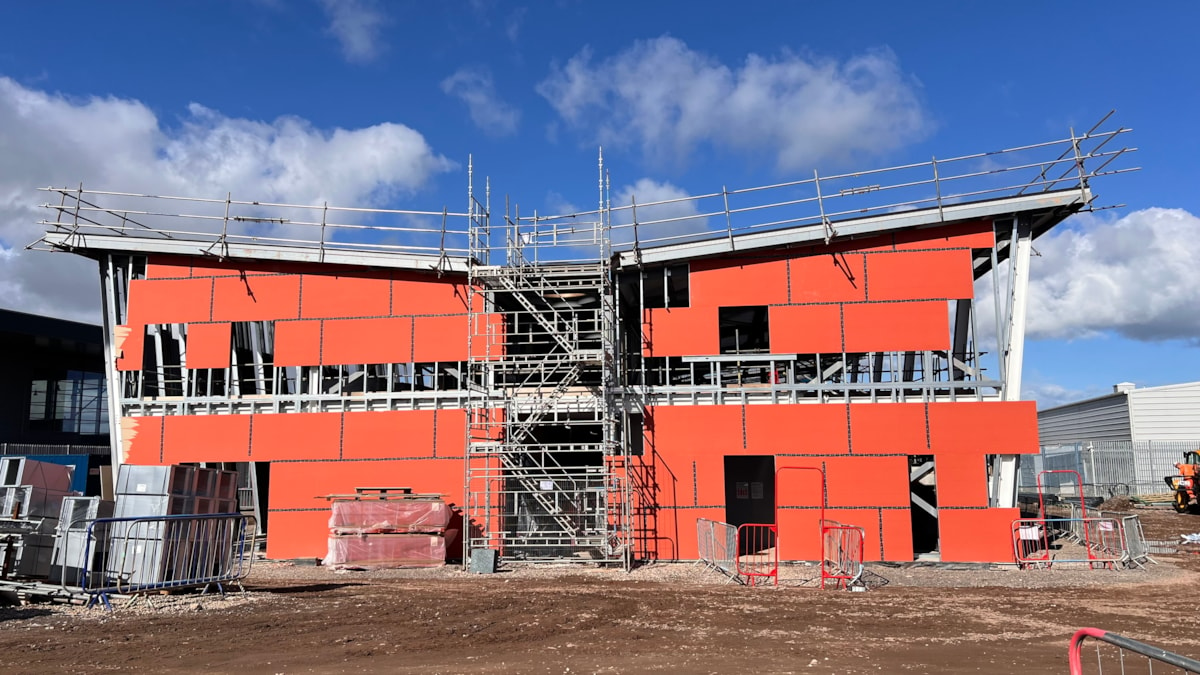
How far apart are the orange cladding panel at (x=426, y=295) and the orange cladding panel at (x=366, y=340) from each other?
36cm

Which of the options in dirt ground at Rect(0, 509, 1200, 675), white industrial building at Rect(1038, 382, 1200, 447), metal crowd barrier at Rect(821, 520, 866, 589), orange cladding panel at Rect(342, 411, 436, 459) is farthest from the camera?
white industrial building at Rect(1038, 382, 1200, 447)

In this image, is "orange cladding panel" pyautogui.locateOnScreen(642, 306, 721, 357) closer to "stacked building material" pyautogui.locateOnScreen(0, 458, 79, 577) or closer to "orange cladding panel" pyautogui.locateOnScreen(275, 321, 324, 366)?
"orange cladding panel" pyautogui.locateOnScreen(275, 321, 324, 366)

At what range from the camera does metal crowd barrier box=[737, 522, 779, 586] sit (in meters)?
17.2

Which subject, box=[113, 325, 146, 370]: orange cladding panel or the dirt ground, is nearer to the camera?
A: the dirt ground

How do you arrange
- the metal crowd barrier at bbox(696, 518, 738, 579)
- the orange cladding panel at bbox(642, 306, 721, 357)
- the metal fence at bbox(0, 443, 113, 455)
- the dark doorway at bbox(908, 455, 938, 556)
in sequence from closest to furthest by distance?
the metal crowd barrier at bbox(696, 518, 738, 579) < the dark doorway at bbox(908, 455, 938, 556) < the orange cladding panel at bbox(642, 306, 721, 357) < the metal fence at bbox(0, 443, 113, 455)

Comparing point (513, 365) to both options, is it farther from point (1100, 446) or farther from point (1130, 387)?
point (1130, 387)

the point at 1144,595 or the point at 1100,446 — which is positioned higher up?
the point at 1100,446

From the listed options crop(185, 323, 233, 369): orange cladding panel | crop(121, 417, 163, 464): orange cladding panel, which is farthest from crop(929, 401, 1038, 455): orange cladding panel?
crop(121, 417, 163, 464): orange cladding panel

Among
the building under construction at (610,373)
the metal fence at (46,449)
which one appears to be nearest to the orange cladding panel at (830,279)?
the building under construction at (610,373)

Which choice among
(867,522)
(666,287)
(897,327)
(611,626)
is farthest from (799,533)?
(611,626)

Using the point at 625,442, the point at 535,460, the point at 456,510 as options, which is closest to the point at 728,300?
the point at 625,442

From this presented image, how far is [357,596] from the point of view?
49.8ft

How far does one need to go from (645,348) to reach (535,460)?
3835 millimetres

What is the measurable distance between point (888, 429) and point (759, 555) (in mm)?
4255
